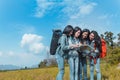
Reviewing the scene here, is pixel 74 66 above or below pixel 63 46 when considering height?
below

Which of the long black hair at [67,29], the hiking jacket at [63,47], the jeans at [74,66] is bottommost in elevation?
the jeans at [74,66]

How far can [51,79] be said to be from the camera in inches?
508

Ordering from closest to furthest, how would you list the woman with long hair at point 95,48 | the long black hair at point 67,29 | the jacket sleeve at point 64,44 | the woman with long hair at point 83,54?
the jacket sleeve at point 64,44 < the long black hair at point 67,29 < the woman with long hair at point 83,54 < the woman with long hair at point 95,48

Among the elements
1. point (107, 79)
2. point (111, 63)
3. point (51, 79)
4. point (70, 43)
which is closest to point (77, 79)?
point (70, 43)

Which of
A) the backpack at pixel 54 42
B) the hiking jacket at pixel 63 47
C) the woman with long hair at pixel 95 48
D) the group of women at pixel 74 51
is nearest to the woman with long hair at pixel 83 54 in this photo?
the group of women at pixel 74 51

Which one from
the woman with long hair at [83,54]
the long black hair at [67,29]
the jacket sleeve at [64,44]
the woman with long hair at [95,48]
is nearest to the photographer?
the jacket sleeve at [64,44]

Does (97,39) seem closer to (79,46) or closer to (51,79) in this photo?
(79,46)

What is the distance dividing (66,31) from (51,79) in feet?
14.3

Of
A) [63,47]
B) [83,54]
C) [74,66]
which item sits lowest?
[74,66]

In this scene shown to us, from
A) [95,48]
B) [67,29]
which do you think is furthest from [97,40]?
[67,29]

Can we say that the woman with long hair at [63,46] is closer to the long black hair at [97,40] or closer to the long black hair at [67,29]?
the long black hair at [67,29]

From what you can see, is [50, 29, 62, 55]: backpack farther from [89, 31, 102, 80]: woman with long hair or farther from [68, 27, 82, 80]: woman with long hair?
[89, 31, 102, 80]: woman with long hair

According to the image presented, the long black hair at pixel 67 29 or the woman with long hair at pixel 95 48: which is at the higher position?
the long black hair at pixel 67 29

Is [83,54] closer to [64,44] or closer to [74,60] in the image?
[74,60]
